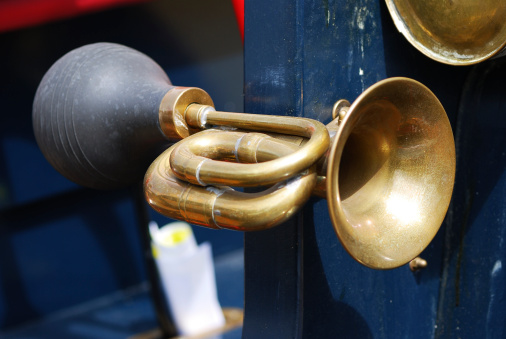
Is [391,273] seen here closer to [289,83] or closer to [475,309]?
[475,309]

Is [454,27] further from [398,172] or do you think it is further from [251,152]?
[251,152]

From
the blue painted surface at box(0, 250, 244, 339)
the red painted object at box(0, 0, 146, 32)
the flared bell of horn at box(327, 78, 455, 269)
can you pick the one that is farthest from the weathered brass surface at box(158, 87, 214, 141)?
the blue painted surface at box(0, 250, 244, 339)

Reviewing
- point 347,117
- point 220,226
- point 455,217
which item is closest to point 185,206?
point 220,226

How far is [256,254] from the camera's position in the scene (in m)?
0.85

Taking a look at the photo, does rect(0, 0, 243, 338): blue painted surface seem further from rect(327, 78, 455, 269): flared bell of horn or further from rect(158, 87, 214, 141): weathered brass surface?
rect(327, 78, 455, 269): flared bell of horn

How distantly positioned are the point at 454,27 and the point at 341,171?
0.79 feet

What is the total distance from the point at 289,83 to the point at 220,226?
235 millimetres

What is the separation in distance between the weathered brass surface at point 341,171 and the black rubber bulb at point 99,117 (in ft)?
0.30

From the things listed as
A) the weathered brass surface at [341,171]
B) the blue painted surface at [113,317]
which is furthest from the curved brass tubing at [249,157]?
the blue painted surface at [113,317]

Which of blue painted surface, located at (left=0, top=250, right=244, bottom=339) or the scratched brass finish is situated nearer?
the scratched brass finish

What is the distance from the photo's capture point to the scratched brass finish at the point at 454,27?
0.74 metres

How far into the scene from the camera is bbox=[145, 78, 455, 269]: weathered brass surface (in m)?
0.61

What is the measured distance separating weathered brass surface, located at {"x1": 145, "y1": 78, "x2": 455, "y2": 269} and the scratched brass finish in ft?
0.33

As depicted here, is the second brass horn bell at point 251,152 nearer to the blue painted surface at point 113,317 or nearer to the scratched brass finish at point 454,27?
the scratched brass finish at point 454,27
